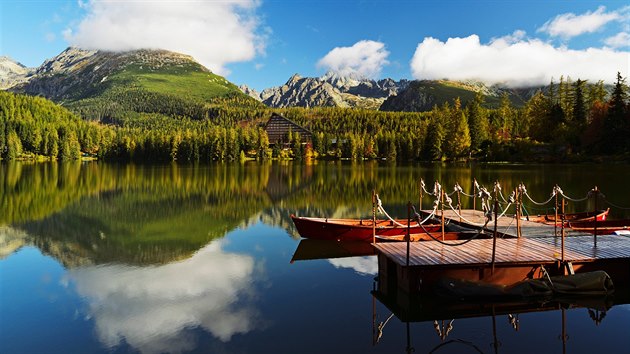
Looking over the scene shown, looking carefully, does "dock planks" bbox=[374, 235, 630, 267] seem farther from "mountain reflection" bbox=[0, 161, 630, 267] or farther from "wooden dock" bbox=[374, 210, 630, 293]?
"mountain reflection" bbox=[0, 161, 630, 267]

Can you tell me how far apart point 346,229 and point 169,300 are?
Answer: 13615 mm

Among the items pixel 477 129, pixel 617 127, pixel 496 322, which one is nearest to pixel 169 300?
pixel 496 322

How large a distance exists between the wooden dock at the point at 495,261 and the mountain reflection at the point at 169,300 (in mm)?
6593

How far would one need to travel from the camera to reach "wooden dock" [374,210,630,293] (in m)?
17.4

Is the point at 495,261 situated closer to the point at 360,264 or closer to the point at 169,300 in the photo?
the point at 360,264

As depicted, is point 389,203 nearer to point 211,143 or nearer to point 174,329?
point 174,329

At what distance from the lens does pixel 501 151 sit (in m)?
114

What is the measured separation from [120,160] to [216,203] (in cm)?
15605

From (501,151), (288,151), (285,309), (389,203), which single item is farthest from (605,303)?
(288,151)

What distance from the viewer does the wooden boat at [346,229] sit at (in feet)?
92.6

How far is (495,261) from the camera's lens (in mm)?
17609

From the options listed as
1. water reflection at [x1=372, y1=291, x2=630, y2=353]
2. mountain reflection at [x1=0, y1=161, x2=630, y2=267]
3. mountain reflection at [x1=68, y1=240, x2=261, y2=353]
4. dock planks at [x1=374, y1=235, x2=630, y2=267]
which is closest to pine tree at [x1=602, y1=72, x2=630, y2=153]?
mountain reflection at [x1=0, y1=161, x2=630, y2=267]

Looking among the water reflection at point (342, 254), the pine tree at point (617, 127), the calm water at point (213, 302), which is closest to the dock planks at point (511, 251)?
the calm water at point (213, 302)

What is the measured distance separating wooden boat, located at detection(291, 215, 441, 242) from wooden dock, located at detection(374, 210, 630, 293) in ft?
21.6
